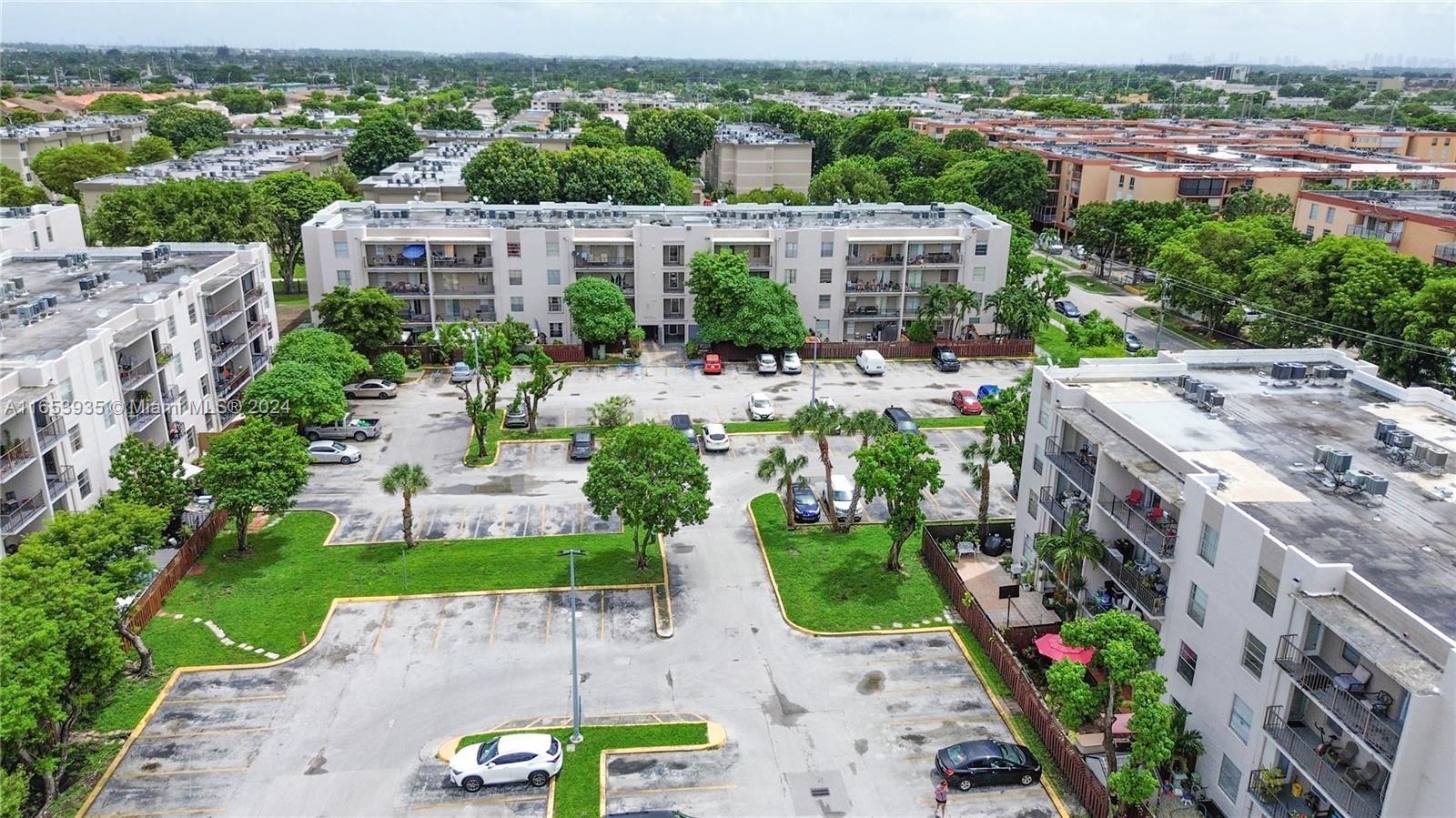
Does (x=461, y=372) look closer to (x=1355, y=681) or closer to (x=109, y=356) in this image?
(x=109, y=356)

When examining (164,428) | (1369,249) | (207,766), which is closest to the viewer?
(207,766)

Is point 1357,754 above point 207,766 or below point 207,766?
above

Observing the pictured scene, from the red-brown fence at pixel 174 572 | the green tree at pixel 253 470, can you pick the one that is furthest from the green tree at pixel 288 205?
the green tree at pixel 253 470

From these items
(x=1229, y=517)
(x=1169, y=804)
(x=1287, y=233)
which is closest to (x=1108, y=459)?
(x=1229, y=517)

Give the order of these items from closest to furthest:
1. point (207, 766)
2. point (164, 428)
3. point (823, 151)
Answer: point (207, 766) < point (164, 428) < point (823, 151)

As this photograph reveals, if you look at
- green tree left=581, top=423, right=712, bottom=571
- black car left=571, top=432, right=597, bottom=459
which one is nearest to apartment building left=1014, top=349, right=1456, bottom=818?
green tree left=581, top=423, right=712, bottom=571

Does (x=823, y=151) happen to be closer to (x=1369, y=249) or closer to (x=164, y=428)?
(x=1369, y=249)
